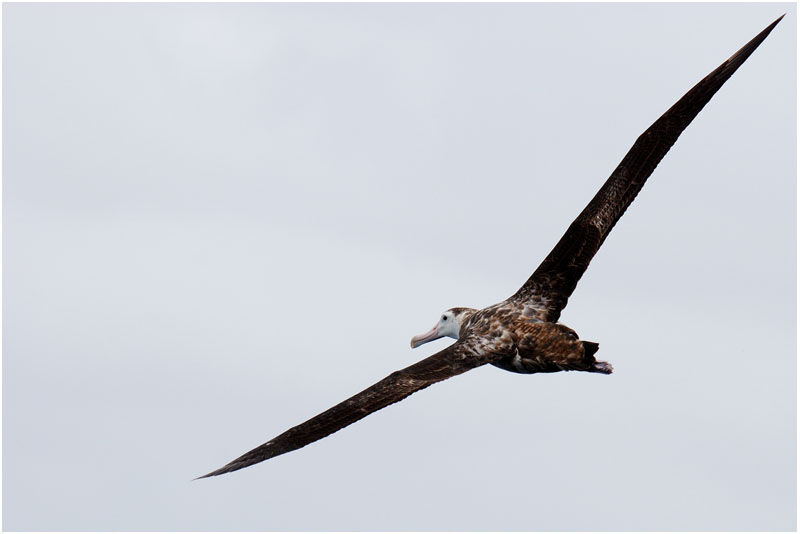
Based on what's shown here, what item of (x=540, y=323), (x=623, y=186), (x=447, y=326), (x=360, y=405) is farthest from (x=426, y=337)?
(x=623, y=186)

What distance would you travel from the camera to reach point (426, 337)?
23188 mm

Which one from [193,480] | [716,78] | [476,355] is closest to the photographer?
[193,480]

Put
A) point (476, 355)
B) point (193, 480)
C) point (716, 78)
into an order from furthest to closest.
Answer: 1. point (716, 78)
2. point (476, 355)
3. point (193, 480)

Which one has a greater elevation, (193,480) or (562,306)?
(562,306)

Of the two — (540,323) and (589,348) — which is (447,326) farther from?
(589,348)

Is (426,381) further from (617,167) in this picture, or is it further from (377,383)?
Result: (617,167)

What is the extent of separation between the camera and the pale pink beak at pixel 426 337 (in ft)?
75.7

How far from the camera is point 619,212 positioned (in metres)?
22.1

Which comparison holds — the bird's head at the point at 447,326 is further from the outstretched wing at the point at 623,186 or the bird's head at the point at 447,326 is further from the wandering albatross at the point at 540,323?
the outstretched wing at the point at 623,186

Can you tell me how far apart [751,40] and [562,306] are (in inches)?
215

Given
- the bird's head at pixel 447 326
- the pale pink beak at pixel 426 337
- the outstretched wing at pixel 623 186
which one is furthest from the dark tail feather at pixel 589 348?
the pale pink beak at pixel 426 337

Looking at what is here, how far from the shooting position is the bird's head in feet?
73.5

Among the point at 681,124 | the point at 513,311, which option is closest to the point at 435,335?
the point at 513,311

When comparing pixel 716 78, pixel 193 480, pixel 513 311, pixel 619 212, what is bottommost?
pixel 193 480
